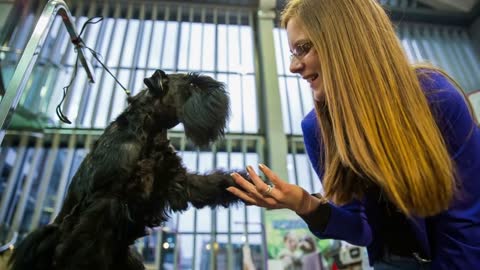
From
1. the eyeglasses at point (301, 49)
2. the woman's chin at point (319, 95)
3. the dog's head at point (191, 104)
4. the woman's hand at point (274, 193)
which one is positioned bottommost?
the woman's hand at point (274, 193)

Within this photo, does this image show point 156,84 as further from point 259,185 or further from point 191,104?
point 259,185

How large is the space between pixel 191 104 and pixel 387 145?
→ 85cm

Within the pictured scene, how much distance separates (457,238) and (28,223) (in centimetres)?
277

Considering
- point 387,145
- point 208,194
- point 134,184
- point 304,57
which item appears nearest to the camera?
point 387,145

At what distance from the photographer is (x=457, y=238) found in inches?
27.2

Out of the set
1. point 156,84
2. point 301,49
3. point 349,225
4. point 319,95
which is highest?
point 156,84

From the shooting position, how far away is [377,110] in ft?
2.34

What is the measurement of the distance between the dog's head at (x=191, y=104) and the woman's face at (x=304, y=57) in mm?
522

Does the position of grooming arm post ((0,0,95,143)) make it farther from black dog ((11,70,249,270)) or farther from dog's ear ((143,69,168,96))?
dog's ear ((143,69,168,96))

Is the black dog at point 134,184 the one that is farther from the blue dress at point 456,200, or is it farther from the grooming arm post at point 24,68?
the blue dress at point 456,200

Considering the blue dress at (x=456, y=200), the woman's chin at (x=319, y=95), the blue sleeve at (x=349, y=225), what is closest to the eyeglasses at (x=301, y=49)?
the woman's chin at (x=319, y=95)

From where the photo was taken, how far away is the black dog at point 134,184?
0.99m

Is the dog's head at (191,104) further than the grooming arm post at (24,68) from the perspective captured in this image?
Yes

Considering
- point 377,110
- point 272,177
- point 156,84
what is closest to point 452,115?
point 377,110
